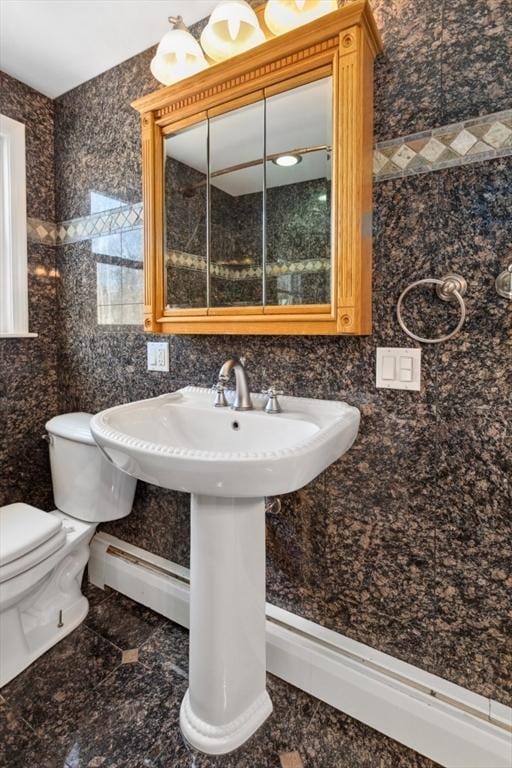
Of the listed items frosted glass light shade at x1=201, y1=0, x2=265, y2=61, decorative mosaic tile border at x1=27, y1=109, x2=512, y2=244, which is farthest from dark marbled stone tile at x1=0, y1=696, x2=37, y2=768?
frosted glass light shade at x1=201, y1=0, x2=265, y2=61

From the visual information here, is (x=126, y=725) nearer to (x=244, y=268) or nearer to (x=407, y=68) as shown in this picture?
(x=244, y=268)

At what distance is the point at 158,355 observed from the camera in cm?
156

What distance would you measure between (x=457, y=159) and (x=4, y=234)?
1812mm

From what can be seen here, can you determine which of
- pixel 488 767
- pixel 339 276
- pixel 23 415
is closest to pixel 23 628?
pixel 23 415

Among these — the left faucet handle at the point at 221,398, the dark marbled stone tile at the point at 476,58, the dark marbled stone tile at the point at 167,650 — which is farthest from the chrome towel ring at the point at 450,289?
the dark marbled stone tile at the point at 167,650

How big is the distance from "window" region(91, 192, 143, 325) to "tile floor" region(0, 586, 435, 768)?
1.26m

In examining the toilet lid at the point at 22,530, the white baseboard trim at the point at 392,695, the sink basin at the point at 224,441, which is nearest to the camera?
the sink basin at the point at 224,441

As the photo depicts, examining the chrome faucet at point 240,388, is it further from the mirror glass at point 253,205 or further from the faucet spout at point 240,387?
the mirror glass at point 253,205

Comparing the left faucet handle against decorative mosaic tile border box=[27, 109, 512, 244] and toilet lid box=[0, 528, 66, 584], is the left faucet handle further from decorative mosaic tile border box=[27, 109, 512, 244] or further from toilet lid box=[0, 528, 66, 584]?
toilet lid box=[0, 528, 66, 584]

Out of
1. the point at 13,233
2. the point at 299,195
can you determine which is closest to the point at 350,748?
the point at 299,195

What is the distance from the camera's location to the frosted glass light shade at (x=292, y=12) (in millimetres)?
1061

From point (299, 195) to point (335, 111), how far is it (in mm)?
221

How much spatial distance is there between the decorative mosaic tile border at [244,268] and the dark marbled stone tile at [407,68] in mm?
389

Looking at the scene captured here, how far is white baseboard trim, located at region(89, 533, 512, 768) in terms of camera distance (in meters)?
1.00
